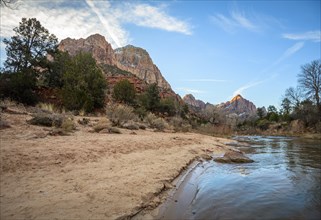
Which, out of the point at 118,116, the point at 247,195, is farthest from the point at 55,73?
the point at 247,195

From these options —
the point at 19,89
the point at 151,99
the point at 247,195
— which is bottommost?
the point at 247,195

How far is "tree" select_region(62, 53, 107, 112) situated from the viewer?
2511 centimetres

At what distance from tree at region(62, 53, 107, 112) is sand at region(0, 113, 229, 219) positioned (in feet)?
55.7

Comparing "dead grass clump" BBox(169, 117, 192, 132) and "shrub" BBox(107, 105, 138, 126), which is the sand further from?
"dead grass clump" BBox(169, 117, 192, 132)

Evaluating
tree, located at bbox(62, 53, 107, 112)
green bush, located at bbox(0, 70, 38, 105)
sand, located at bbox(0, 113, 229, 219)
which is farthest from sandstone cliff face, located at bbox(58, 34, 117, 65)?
sand, located at bbox(0, 113, 229, 219)

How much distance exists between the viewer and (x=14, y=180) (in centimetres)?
456

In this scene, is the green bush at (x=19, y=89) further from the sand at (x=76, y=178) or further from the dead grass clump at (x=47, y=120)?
the sand at (x=76, y=178)

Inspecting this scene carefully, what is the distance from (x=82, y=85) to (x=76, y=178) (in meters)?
23.1

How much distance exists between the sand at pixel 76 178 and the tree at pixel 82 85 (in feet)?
55.7

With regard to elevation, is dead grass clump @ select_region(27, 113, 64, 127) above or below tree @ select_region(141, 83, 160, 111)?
below

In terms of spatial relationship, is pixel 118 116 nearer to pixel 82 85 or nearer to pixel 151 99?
pixel 82 85

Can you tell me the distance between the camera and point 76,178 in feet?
16.6

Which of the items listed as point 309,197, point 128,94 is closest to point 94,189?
point 309,197

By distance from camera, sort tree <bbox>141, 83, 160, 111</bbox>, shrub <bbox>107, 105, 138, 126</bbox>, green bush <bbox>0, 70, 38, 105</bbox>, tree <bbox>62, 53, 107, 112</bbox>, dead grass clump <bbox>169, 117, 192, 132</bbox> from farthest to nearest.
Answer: tree <bbox>141, 83, 160, 111</bbox>, tree <bbox>62, 53, 107, 112</bbox>, dead grass clump <bbox>169, 117, 192, 132</bbox>, green bush <bbox>0, 70, 38, 105</bbox>, shrub <bbox>107, 105, 138, 126</bbox>
